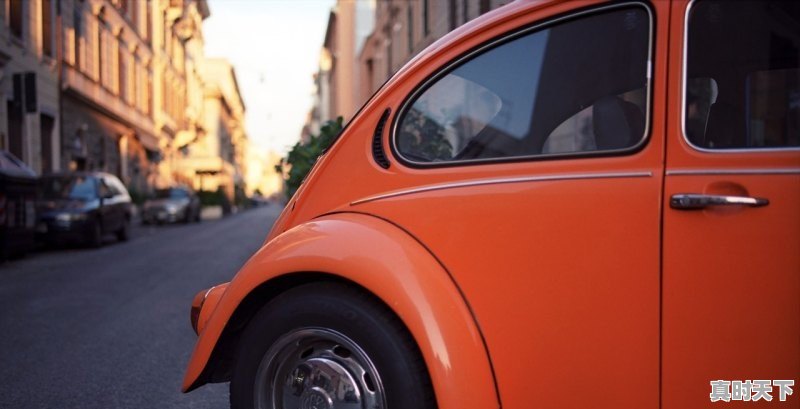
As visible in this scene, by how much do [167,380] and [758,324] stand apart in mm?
3533

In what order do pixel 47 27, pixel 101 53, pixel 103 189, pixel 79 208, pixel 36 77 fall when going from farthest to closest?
1. pixel 101 53
2. pixel 47 27
3. pixel 36 77
4. pixel 103 189
5. pixel 79 208

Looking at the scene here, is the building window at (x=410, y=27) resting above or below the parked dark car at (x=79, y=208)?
above

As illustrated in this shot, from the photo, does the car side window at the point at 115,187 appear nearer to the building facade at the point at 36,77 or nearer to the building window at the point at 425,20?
the building facade at the point at 36,77

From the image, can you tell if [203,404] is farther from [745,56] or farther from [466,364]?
[745,56]

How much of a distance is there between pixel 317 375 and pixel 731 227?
1.42m

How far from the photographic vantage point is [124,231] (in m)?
15.8

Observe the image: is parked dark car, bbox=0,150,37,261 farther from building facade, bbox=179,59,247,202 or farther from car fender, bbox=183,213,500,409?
building facade, bbox=179,59,247,202

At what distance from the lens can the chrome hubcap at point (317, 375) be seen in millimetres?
2283

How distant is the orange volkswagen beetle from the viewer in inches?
75.0

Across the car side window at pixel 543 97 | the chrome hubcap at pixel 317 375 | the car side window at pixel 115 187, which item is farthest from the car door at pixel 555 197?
the car side window at pixel 115 187

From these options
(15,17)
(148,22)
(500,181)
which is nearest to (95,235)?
(15,17)

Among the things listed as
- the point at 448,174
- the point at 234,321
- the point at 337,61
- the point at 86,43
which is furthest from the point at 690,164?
the point at 337,61

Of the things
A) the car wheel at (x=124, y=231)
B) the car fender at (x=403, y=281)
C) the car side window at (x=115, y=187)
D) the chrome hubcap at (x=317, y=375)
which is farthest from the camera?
the car wheel at (x=124, y=231)

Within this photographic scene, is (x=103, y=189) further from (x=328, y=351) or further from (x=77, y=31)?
(x=328, y=351)
